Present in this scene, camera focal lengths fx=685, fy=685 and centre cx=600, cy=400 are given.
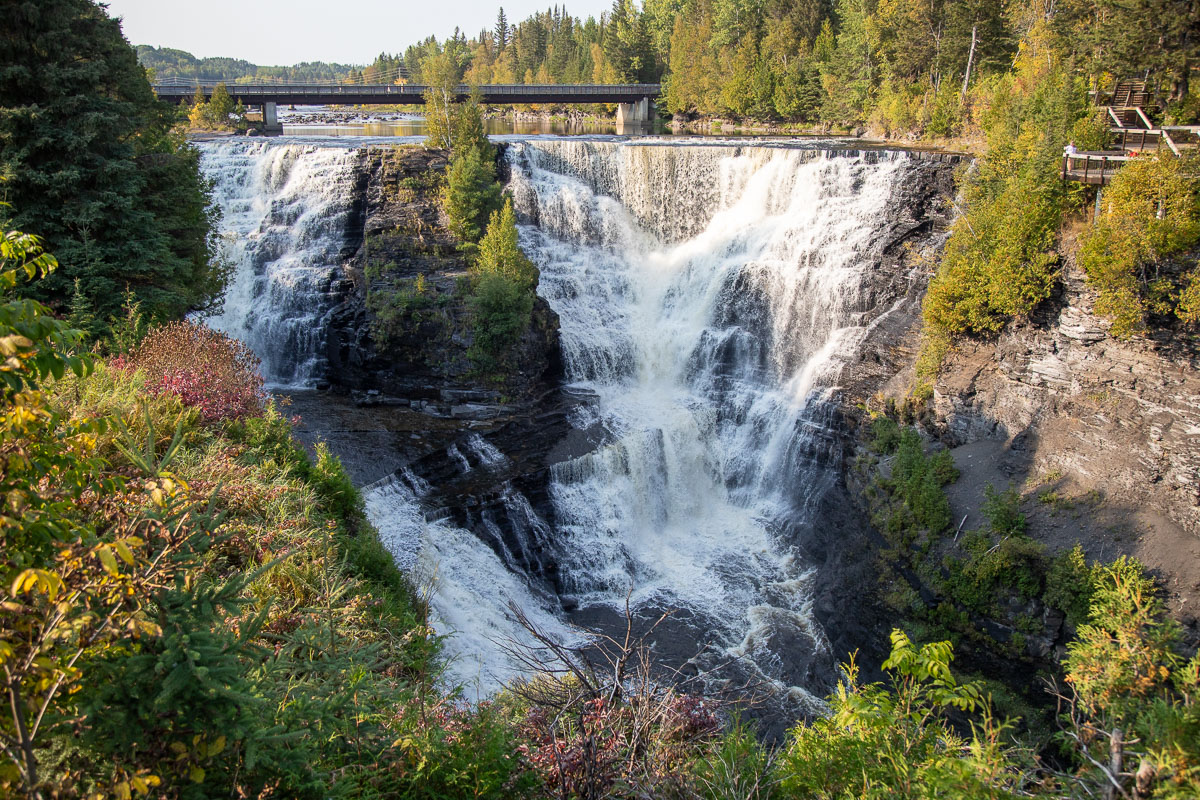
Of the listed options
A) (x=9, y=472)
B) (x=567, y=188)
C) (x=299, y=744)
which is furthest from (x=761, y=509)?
(x=9, y=472)

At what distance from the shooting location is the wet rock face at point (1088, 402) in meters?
13.3

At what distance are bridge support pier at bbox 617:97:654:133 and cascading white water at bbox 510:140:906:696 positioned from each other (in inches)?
1510

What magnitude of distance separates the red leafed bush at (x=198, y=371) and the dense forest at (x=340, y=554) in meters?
0.06

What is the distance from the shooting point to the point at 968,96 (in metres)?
32.1

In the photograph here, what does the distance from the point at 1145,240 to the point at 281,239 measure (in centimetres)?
2553

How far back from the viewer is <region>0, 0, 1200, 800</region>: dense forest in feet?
10.7

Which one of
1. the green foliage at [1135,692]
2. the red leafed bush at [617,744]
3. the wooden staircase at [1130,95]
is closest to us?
the green foliage at [1135,692]

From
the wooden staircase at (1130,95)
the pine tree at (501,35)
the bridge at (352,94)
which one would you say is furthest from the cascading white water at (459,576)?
the pine tree at (501,35)

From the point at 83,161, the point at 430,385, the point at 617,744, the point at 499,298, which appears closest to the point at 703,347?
the point at 499,298

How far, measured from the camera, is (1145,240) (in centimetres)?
1370

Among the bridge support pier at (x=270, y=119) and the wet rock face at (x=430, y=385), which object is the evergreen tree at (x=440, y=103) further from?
the bridge support pier at (x=270, y=119)

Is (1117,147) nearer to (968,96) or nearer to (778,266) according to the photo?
(778,266)

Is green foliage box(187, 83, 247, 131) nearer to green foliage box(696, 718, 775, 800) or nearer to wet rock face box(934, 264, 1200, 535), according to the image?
wet rock face box(934, 264, 1200, 535)

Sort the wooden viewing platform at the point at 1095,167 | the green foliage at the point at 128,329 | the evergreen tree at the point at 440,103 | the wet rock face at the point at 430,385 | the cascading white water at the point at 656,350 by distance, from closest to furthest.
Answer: the green foliage at the point at 128,329
the wooden viewing platform at the point at 1095,167
the cascading white water at the point at 656,350
the wet rock face at the point at 430,385
the evergreen tree at the point at 440,103
